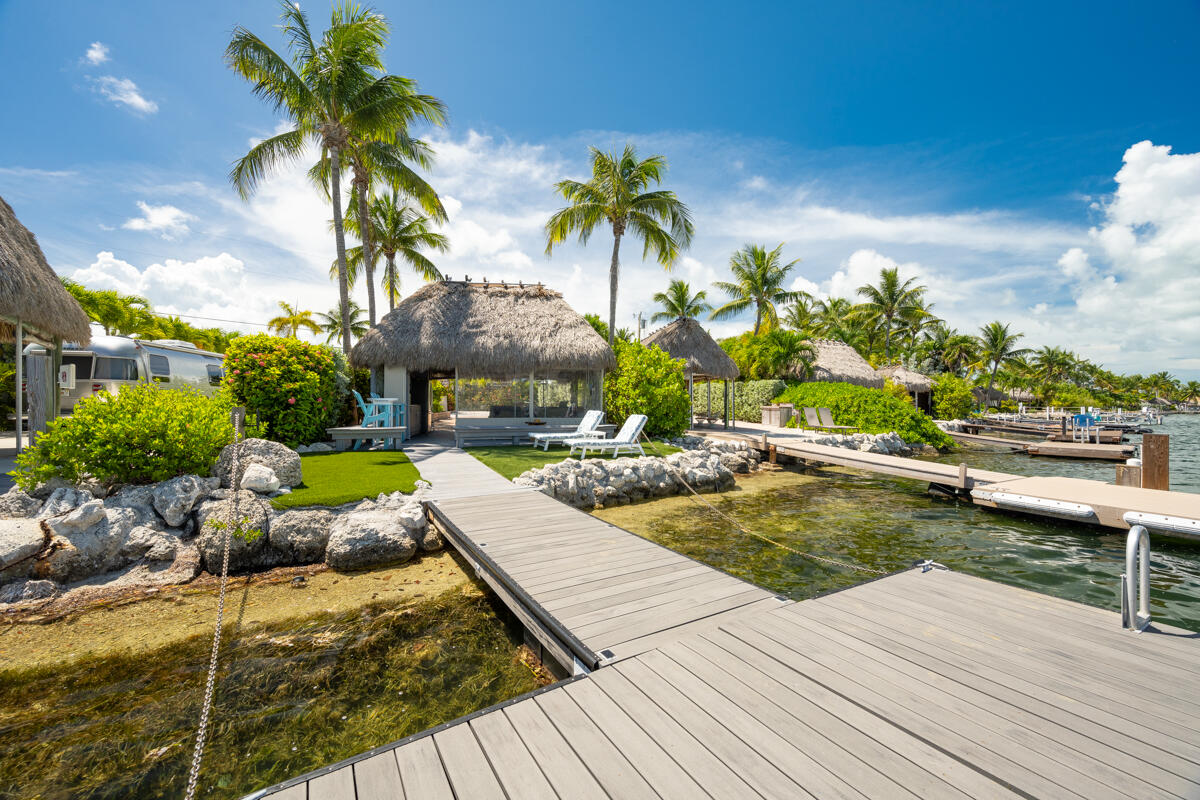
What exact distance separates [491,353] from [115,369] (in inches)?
390

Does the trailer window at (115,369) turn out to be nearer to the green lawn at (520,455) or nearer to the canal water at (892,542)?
the green lawn at (520,455)

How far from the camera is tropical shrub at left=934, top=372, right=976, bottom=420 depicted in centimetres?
2436

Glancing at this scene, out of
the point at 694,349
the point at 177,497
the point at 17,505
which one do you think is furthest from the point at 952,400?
the point at 17,505

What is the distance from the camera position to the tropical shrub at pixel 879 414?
16.1m

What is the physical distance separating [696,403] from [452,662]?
21050 millimetres

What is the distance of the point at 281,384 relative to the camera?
9.35 metres

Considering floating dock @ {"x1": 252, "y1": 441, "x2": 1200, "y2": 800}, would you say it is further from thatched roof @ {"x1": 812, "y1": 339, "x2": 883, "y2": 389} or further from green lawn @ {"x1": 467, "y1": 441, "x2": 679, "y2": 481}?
thatched roof @ {"x1": 812, "y1": 339, "x2": 883, "y2": 389}

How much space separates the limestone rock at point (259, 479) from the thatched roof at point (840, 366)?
22.0 metres

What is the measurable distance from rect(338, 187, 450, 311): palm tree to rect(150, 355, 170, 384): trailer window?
6.12 meters

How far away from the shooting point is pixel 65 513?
4652 mm

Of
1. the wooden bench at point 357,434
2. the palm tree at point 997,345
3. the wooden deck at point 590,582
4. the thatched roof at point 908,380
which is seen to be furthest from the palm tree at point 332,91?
the palm tree at point 997,345

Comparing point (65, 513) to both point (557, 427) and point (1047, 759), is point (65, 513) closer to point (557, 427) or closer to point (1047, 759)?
point (1047, 759)

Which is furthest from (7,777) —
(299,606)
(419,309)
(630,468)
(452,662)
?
(419,309)

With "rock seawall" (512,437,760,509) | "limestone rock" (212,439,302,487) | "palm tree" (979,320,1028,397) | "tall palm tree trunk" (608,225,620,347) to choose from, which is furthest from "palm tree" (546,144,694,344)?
"palm tree" (979,320,1028,397)
